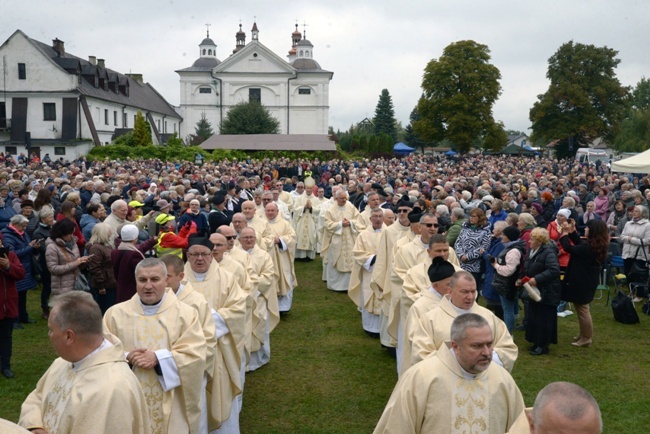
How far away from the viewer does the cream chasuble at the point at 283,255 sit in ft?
34.2

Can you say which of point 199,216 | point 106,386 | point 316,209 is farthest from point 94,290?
point 316,209

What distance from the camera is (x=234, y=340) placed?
5953 millimetres

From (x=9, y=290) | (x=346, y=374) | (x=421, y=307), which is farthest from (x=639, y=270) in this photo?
(x=9, y=290)

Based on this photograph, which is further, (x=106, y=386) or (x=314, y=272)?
(x=314, y=272)

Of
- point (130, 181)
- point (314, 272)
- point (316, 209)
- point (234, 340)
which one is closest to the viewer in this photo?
point (234, 340)

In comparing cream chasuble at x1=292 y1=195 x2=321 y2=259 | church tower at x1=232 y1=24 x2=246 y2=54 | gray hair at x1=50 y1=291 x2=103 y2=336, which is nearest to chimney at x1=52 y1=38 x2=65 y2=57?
church tower at x1=232 y1=24 x2=246 y2=54

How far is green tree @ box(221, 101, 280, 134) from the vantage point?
60688 millimetres

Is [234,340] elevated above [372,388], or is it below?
above

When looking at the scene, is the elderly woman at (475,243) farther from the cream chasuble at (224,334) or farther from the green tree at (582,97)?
the green tree at (582,97)

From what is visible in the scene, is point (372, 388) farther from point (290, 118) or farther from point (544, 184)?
point (290, 118)

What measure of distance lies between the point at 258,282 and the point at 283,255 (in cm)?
307

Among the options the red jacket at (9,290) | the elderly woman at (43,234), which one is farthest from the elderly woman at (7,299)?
the elderly woman at (43,234)

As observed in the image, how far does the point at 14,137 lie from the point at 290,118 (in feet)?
107

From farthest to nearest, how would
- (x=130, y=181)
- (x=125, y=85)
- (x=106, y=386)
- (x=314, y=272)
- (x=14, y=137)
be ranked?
1. (x=125, y=85)
2. (x=14, y=137)
3. (x=130, y=181)
4. (x=314, y=272)
5. (x=106, y=386)
